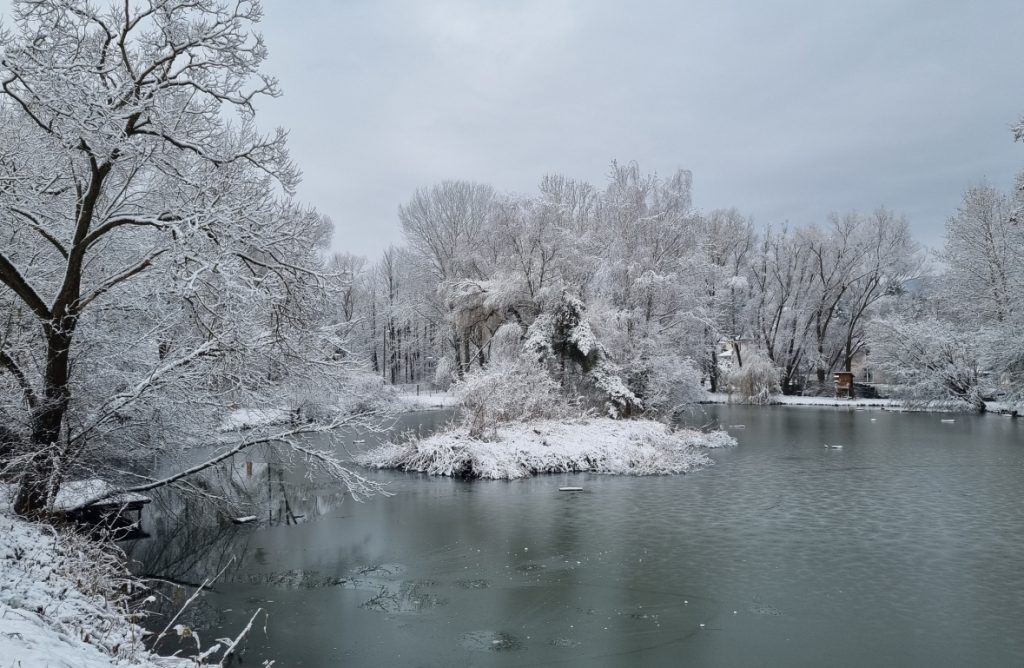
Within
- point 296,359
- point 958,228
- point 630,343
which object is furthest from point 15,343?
point 958,228

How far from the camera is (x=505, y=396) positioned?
73.5 ft

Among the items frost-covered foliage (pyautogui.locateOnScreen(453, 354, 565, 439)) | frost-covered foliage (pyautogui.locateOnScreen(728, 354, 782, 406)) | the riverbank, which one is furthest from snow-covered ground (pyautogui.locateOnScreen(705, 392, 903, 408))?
frost-covered foliage (pyautogui.locateOnScreen(453, 354, 565, 439))

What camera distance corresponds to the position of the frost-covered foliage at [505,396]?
71.9 feet

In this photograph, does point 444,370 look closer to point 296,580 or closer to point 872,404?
point 872,404

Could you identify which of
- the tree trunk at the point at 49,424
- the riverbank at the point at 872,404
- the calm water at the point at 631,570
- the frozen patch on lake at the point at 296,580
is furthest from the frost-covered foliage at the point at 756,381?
the tree trunk at the point at 49,424

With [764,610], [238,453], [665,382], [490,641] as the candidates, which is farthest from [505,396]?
[490,641]

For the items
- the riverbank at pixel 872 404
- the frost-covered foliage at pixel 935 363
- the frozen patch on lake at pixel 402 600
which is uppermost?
the frost-covered foliage at pixel 935 363

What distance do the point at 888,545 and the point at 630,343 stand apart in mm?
16641

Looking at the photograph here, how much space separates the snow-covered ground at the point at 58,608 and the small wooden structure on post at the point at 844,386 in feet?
147

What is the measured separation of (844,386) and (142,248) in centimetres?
4340

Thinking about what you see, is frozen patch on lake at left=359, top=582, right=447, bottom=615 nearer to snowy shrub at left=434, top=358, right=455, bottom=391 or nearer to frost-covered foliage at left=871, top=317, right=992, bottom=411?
snowy shrub at left=434, top=358, right=455, bottom=391

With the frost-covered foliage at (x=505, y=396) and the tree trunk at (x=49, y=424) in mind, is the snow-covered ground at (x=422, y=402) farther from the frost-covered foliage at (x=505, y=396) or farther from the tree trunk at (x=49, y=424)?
the tree trunk at (x=49, y=424)

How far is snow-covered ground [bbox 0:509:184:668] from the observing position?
4.94 meters

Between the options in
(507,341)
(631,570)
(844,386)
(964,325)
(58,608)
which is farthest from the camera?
(844,386)
